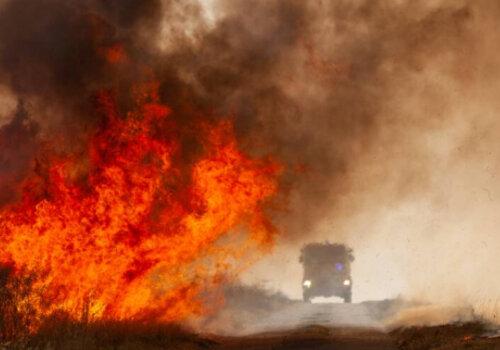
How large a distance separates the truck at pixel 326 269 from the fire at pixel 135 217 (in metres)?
14.2

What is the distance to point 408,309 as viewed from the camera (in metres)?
31.3

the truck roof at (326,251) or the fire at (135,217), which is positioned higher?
the truck roof at (326,251)

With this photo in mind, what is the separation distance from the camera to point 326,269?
36.9 metres

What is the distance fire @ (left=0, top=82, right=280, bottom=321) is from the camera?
17.6 m

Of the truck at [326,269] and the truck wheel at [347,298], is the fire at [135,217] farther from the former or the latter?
the truck wheel at [347,298]

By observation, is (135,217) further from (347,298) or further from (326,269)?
(347,298)

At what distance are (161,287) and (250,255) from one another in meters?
3.82

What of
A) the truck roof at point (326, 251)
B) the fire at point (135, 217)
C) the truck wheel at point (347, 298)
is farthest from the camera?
the truck wheel at point (347, 298)

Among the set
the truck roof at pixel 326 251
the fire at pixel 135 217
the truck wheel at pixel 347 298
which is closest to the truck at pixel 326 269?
the truck roof at pixel 326 251

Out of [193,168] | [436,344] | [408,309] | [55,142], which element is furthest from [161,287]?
[408,309]

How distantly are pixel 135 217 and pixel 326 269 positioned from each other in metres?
19.5

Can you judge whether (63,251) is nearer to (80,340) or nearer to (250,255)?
(80,340)

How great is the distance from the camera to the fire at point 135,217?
17.6 meters

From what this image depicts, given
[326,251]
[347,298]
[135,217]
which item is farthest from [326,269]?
[135,217]
